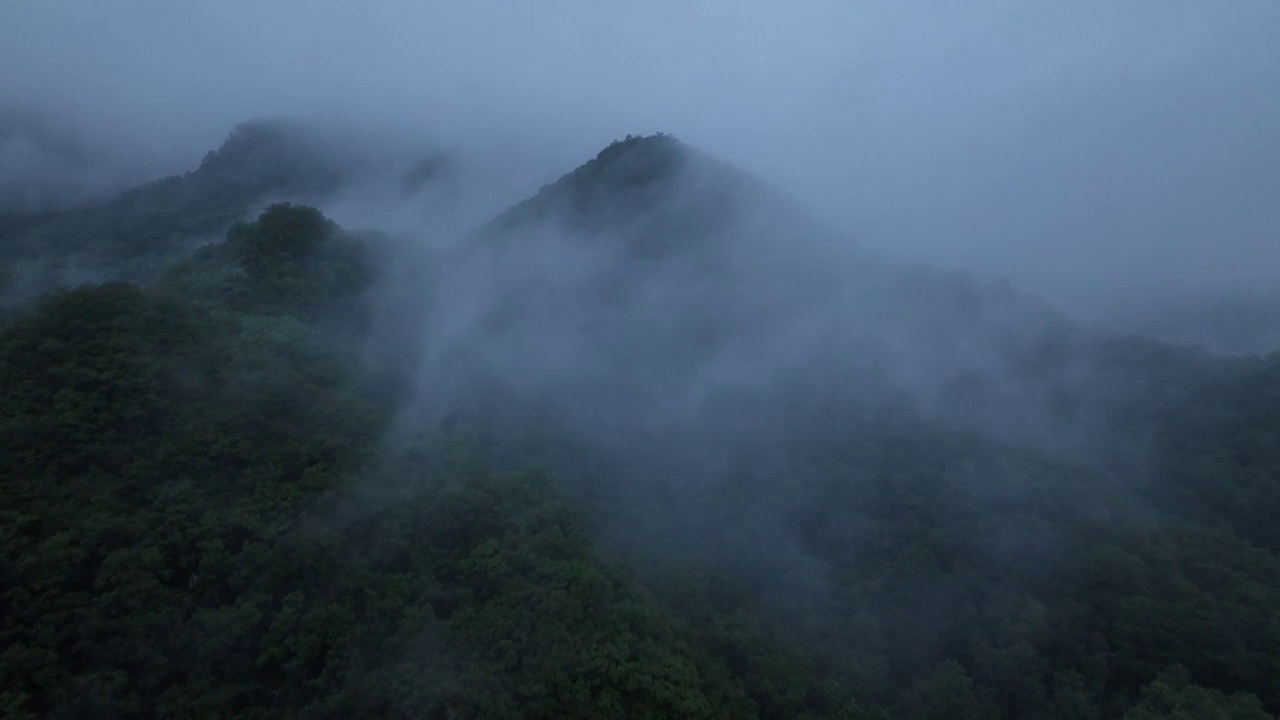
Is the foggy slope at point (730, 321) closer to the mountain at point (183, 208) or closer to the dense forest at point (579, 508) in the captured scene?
the dense forest at point (579, 508)

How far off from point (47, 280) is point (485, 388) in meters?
11.8

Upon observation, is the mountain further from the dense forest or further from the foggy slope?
the foggy slope

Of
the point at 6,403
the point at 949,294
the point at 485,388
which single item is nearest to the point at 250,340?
the point at 6,403

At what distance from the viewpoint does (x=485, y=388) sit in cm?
1688

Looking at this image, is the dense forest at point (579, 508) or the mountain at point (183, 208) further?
the mountain at point (183, 208)

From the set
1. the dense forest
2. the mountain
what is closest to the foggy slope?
the dense forest

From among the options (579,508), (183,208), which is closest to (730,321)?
(579,508)

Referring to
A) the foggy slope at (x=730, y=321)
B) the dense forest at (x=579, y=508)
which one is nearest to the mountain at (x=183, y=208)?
the dense forest at (x=579, y=508)

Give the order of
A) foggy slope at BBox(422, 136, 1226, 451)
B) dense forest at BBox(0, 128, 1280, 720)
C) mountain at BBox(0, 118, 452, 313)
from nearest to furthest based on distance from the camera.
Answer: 1. dense forest at BBox(0, 128, 1280, 720)
2. foggy slope at BBox(422, 136, 1226, 451)
3. mountain at BBox(0, 118, 452, 313)

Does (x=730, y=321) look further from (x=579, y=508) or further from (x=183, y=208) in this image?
(x=183, y=208)

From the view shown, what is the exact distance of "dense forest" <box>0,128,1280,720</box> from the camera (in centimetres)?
942

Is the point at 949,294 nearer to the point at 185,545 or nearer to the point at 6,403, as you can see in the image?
the point at 185,545

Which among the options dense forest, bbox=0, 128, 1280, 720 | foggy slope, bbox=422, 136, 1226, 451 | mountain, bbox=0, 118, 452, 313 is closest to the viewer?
dense forest, bbox=0, 128, 1280, 720

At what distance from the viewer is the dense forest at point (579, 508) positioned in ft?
30.9
